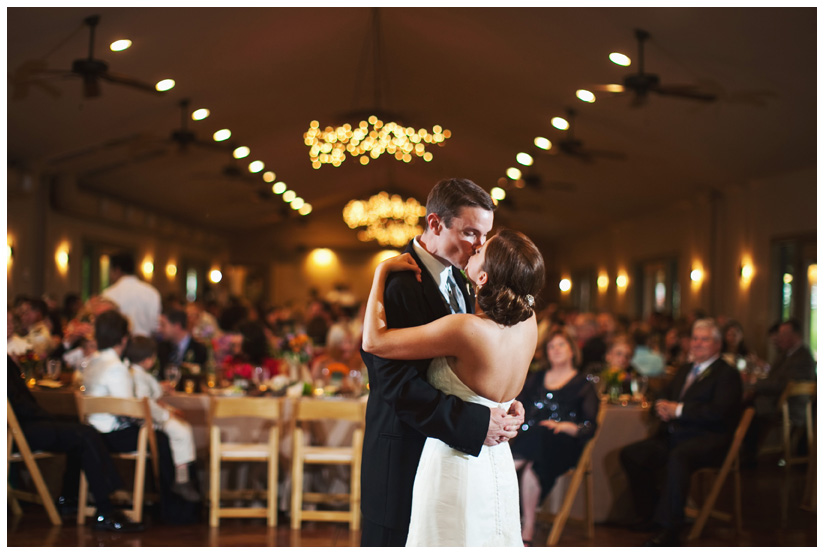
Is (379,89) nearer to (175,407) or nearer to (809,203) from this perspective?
(809,203)

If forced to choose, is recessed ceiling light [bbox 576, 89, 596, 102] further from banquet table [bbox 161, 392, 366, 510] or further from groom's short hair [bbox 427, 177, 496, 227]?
groom's short hair [bbox 427, 177, 496, 227]

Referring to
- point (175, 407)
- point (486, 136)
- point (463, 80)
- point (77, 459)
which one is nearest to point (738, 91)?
point (463, 80)

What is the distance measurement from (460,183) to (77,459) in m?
3.60

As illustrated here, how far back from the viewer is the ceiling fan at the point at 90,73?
654 centimetres

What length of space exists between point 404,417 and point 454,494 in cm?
27

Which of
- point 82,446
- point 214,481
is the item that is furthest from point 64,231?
point 214,481

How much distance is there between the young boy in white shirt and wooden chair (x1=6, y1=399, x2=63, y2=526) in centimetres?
62

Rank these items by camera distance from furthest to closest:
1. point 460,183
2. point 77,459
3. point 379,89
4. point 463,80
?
1. point 379,89
2. point 463,80
3. point 77,459
4. point 460,183

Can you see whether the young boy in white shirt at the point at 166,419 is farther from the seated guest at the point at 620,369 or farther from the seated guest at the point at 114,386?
the seated guest at the point at 620,369

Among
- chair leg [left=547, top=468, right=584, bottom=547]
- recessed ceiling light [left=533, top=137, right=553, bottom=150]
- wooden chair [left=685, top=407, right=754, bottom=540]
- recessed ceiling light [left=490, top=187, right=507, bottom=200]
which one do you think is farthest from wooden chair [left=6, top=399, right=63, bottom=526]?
recessed ceiling light [left=490, top=187, right=507, bottom=200]

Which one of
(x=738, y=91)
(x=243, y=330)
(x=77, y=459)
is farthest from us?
(x=738, y=91)

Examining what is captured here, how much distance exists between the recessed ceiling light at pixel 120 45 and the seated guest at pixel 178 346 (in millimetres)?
2398

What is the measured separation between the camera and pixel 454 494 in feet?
7.50

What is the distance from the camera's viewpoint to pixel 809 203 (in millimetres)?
9703
